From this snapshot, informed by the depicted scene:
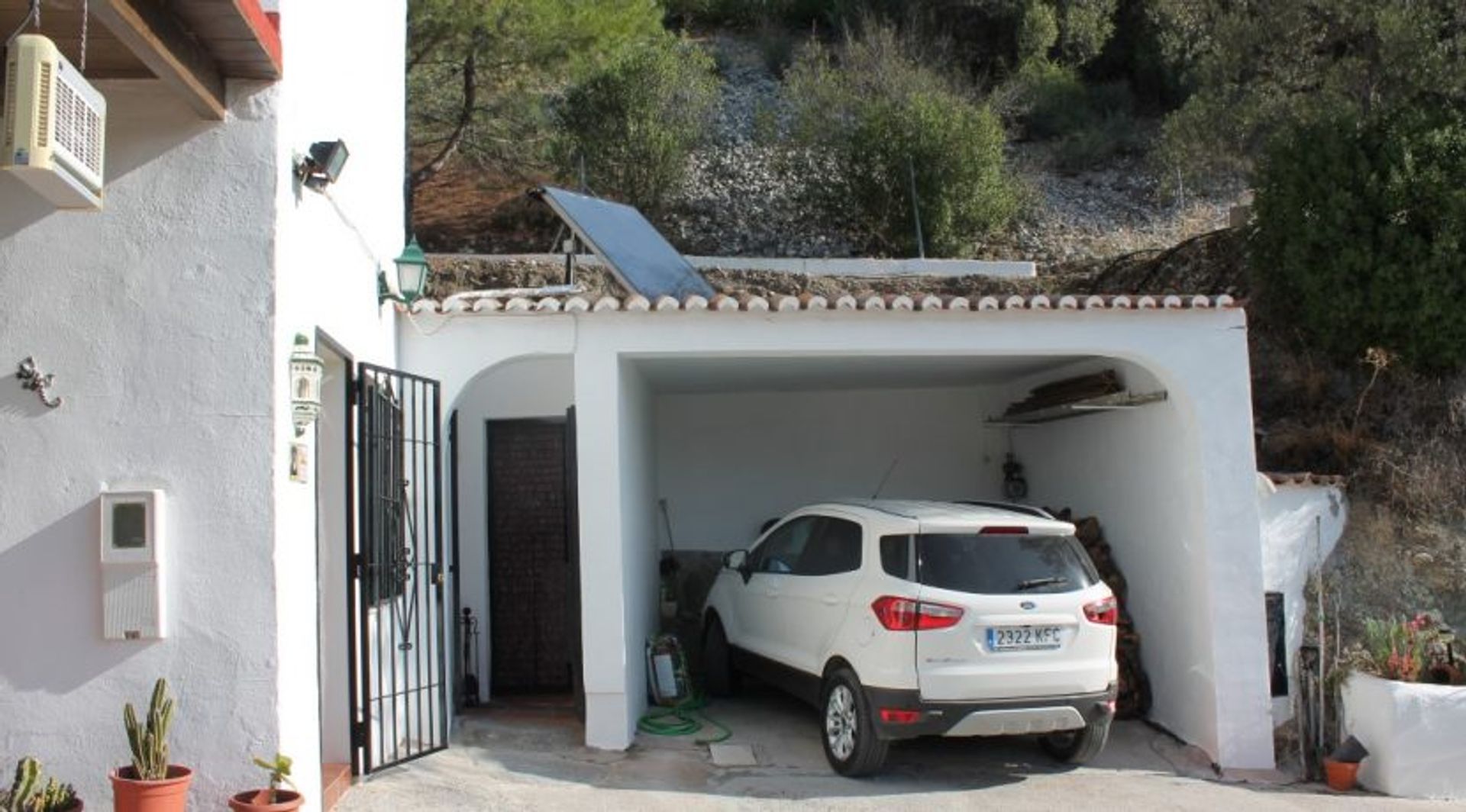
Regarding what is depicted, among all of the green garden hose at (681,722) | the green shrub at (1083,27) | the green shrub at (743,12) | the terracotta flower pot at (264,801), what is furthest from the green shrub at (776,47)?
the terracotta flower pot at (264,801)

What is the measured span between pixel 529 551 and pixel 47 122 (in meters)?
6.48

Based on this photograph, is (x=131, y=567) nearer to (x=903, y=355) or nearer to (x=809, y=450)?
(x=903, y=355)

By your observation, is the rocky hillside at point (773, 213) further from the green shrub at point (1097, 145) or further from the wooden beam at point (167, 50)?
the wooden beam at point (167, 50)

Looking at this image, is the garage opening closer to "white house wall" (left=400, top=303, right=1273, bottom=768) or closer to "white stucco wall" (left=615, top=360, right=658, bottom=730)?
"white stucco wall" (left=615, top=360, right=658, bottom=730)

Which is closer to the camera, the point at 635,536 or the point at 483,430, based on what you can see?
the point at 635,536

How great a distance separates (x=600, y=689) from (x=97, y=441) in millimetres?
3765

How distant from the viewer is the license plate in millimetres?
7223

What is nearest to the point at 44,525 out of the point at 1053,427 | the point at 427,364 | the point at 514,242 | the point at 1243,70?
the point at 427,364

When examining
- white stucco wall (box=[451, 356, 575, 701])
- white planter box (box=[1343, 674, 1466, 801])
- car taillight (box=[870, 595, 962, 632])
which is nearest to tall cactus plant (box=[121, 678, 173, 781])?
car taillight (box=[870, 595, 962, 632])

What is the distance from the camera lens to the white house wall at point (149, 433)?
17.1 ft

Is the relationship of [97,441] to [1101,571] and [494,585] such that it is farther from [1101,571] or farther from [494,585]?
[1101,571]

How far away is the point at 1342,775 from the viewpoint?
8039mm

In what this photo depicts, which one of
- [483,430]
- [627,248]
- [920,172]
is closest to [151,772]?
[483,430]

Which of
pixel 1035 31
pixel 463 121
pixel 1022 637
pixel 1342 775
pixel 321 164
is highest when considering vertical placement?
pixel 1035 31
